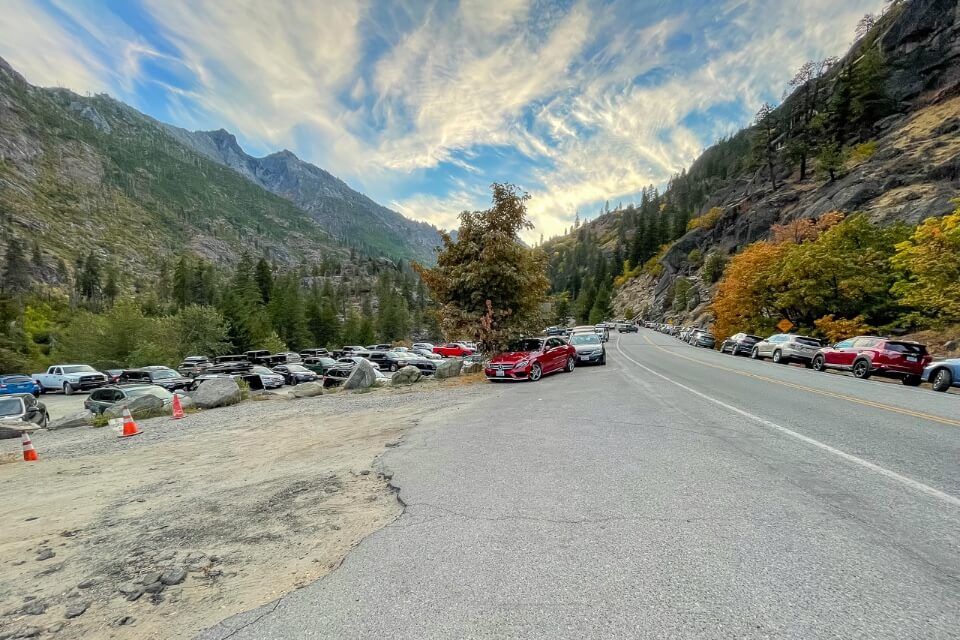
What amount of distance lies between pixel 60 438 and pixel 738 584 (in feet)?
55.0

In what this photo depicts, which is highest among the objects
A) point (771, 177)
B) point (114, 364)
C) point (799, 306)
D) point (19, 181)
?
point (19, 181)

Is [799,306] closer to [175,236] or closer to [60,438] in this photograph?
[60,438]

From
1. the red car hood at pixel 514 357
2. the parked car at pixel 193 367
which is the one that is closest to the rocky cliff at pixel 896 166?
the red car hood at pixel 514 357

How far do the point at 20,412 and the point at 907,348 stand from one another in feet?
105

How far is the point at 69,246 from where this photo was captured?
12962cm

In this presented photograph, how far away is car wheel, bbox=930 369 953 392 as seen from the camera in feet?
39.2

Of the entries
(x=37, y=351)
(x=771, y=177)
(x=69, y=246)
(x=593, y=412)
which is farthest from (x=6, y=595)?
(x=69, y=246)

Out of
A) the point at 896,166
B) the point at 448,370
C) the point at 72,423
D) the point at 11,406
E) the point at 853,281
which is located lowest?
the point at 72,423

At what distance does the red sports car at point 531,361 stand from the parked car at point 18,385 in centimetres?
3068

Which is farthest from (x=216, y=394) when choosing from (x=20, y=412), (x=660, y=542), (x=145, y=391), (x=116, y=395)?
(x=660, y=542)

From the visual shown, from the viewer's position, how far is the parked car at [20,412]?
13.0m

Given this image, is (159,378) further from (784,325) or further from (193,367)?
(784,325)

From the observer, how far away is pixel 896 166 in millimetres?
39656

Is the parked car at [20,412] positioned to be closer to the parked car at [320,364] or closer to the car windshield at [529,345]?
the car windshield at [529,345]
